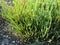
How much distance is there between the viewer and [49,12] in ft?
11.5

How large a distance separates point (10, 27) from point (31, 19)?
628 millimetres

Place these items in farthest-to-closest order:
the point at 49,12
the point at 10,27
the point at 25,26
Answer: the point at 10,27, the point at 25,26, the point at 49,12

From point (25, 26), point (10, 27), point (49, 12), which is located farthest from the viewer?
point (10, 27)

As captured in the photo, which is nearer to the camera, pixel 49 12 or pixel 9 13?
pixel 49 12

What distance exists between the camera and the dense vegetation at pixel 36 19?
3.58 meters

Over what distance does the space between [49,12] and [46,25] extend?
9.0 inches

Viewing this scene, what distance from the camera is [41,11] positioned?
355 cm

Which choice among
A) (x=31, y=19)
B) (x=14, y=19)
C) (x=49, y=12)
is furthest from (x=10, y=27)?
(x=49, y=12)

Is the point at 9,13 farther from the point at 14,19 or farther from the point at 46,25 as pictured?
the point at 46,25

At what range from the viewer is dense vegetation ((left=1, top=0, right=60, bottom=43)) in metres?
3.58

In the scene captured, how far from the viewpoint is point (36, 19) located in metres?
3.58

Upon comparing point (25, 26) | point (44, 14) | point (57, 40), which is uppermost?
point (44, 14)

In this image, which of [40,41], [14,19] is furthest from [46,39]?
[14,19]

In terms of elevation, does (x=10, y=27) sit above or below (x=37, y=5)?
below
